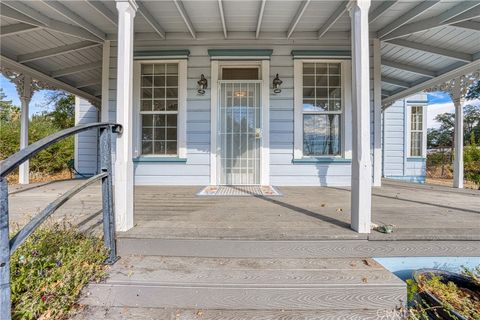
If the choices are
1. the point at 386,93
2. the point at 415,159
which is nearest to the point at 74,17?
the point at 386,93

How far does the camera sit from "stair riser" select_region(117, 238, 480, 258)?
1833 millimetres

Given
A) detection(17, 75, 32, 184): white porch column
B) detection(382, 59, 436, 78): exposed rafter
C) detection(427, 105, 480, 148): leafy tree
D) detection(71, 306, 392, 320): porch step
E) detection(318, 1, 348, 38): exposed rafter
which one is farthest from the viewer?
detection(427, 105, 480, 148): leafy tree

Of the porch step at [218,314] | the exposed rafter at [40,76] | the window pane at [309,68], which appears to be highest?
the exposed rafter at [40,76]

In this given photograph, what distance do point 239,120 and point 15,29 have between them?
145 inches

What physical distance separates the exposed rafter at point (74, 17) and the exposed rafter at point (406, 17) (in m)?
4.78

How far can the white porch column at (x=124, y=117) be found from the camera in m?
2.04

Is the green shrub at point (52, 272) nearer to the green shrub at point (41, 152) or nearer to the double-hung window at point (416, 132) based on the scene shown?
the green shrub at point (41, 152)

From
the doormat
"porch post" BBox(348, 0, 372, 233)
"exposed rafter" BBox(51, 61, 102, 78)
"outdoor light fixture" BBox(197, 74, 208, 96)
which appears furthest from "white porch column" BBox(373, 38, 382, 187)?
"exposed rafter" BBox(51, 61, 102, 78)

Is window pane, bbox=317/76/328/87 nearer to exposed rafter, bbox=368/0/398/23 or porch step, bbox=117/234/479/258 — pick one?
exposed rafter, bbox=368/0/398/23

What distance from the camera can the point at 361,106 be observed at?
2014 mm

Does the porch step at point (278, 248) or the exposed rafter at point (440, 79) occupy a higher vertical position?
the exposed rafter at point (440, 79)

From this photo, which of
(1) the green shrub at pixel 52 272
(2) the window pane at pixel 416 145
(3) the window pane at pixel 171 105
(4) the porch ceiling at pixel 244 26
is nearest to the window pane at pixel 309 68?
(4) the porch ceiling at pixel 244 26

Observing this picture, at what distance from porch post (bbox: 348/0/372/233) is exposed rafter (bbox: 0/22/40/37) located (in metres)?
4.49

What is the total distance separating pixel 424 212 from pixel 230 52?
3.65m
